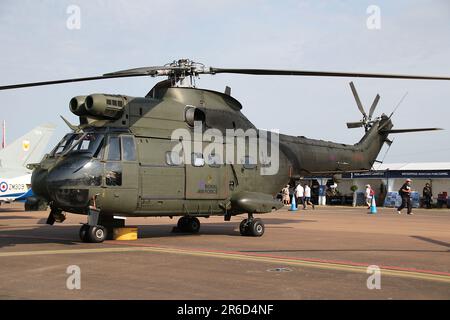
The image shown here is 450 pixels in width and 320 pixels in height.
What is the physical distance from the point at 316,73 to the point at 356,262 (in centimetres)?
421

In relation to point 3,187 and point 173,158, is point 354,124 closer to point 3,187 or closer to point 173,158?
point 173,158

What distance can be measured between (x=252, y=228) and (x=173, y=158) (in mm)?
3393

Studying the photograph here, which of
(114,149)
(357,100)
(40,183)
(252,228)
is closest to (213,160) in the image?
(252,228)

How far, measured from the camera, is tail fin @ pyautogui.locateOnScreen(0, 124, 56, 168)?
27.9 m

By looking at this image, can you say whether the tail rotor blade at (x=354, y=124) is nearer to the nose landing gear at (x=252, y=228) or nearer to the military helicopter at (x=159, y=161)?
the military helicopter at (x=159, y=161)

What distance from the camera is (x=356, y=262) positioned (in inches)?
403

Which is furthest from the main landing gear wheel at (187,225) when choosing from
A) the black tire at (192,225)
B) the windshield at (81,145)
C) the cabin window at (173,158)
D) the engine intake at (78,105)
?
the engine intake at (78,105)

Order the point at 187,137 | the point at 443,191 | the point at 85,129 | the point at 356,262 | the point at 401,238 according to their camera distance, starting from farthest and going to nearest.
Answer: the point at 443,191 → the point at 401,238 → the point at 187,137 → the point at 85,129 → the point at 356,262

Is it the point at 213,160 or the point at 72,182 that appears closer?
the point at 72,182

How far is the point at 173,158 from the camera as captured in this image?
1401 cm
